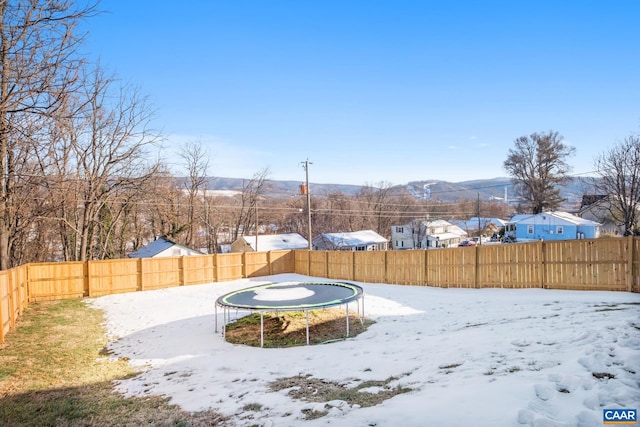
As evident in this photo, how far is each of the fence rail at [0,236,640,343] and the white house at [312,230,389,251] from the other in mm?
16832

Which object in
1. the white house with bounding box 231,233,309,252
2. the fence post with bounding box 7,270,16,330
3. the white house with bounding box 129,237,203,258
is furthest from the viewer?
the white house with bounding box 231,233,309,252

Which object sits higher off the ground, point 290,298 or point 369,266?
point 290,298

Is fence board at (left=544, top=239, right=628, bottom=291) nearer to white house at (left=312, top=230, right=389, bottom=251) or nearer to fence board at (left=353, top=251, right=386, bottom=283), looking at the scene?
fence board at (left=353, top=251, right=386, bottom=283)

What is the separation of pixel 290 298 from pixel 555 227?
3345cm

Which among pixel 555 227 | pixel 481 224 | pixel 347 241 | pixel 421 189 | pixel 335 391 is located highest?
pixel 421 189

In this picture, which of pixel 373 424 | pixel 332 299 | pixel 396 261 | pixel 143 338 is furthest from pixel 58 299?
→ pixel 373 424

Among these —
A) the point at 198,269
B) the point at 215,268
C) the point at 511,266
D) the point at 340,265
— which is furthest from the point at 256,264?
the point at 511,266

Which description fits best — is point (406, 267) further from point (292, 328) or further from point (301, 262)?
point (292, 328)

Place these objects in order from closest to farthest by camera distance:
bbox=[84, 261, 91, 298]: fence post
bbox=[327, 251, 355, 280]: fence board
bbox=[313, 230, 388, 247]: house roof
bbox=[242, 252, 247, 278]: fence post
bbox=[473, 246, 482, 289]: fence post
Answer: bbox=[473, 246, 482, 289]: fence post < bbox=[84, 261, 91, 298]: fence post < bbox=[327, 251, 355, 280]: fence board < bbox=[242, 252, 247, 278]: fence post < bbox=[313, 230, 388, 247]: house roof

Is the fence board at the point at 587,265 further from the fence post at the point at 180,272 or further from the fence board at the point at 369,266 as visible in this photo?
the fence post at the point at 180,272

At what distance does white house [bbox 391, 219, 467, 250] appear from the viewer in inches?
1741

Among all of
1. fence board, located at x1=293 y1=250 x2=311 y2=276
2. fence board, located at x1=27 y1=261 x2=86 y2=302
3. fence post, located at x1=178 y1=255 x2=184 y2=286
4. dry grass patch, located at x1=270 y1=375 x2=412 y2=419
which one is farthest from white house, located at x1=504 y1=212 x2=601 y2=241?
fence board, located at x1=27 y1=261 x2=86 y2=302

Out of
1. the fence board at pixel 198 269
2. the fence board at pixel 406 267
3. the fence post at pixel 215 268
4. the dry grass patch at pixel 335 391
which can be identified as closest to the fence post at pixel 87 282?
the fence board at pixel 198 269

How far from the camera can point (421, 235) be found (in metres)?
44.2
